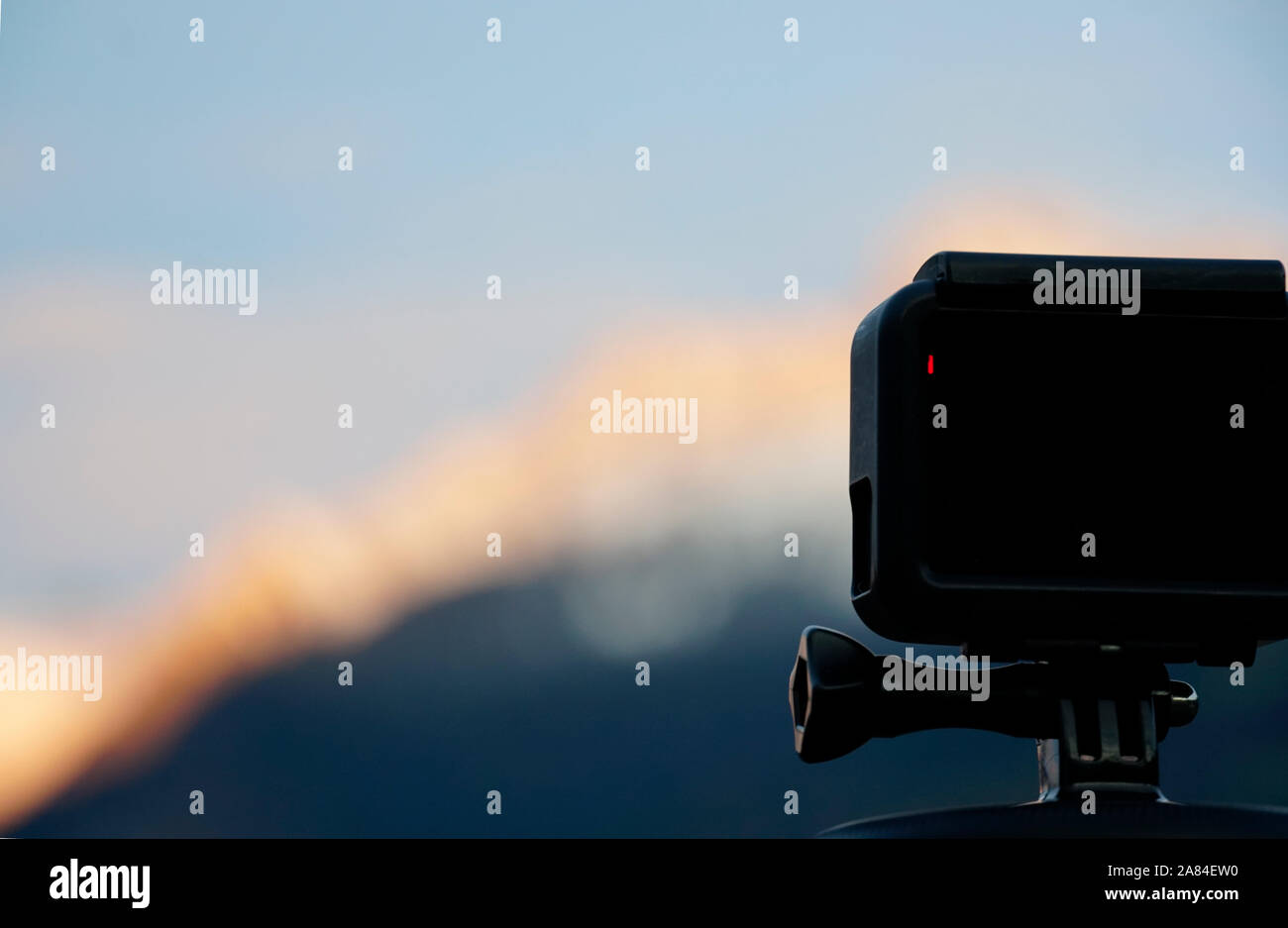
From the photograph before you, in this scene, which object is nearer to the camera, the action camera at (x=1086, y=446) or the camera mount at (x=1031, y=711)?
the action camera at (x=1086, y=446)

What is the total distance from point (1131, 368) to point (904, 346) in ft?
0.69

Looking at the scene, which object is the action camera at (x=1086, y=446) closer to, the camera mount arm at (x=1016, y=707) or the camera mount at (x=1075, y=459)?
the camera mount at (x=1075, y=459)

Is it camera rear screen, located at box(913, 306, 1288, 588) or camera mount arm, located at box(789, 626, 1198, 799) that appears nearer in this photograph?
camera rear screen, located at box(913, 306, 1288, 588)

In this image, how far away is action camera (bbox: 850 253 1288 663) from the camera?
50.0 inches

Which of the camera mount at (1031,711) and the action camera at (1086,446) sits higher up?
the action camera at (1086,446)

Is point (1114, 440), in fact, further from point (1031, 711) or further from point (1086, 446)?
point (1031, 711)

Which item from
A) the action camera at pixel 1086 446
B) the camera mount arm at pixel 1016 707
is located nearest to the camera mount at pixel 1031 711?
the camera mount arm at pixel 1016 707

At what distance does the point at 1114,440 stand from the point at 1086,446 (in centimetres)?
3

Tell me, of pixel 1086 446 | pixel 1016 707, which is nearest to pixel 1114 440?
pixel 1086 446

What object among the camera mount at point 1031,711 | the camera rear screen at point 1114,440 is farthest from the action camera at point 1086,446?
the camera mount at point 1031,711

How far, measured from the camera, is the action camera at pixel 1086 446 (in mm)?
1270

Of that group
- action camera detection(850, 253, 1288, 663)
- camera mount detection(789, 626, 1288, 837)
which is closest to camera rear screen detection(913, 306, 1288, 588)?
action camera detection(850, 253, 1288, 663)

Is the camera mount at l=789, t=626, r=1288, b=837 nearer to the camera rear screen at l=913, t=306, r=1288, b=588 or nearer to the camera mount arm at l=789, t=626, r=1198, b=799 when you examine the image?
the camera mount arm at l=789, t=626, r=1198, b=799
